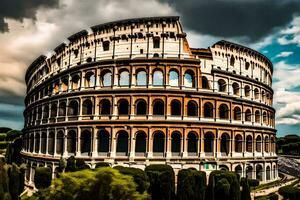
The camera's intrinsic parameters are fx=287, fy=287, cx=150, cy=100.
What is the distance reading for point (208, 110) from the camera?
107ft

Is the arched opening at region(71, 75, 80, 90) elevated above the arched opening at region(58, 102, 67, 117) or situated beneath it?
elevated above

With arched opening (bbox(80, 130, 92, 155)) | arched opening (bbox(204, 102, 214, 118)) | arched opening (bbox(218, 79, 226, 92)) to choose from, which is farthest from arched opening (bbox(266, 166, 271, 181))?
arched opening (bbox(80, 130, 92, 155))

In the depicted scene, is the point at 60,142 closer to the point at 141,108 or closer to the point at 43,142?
the point at 43,142

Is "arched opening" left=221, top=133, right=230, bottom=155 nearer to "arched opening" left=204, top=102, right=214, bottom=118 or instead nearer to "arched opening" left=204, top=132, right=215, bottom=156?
"arched opening" left=204, top=132, right=215, bottom=156

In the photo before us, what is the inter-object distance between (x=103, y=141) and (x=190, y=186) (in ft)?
38.4

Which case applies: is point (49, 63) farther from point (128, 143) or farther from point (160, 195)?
point (160, 195)

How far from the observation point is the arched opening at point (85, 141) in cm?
3115

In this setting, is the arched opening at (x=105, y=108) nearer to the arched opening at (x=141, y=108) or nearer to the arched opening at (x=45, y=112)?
the arched opening at (x=141, y=108)

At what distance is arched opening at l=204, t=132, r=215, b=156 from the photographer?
31223 mm

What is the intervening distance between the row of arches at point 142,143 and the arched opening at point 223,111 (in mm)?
2185

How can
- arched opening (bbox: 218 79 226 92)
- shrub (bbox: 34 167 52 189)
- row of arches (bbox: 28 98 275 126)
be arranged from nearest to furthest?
shrub (bbox: 34 167 52 189) → row of arches (bbox: 28 98 275 126) → arched opening (bbox: 218 79 226 92)

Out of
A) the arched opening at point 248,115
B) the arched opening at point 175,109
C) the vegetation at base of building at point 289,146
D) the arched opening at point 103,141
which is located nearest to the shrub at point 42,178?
the arched opening at point 103,141

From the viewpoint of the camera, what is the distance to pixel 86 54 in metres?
33.3

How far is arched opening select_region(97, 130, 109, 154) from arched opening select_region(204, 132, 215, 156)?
1071 centimetres
